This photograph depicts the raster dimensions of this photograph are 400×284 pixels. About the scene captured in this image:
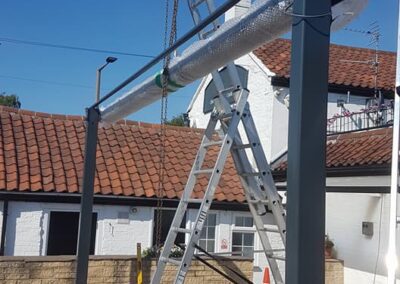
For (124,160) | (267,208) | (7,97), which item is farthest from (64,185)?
(7,97)

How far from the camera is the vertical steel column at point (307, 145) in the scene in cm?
222

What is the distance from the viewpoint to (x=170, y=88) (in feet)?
15.8

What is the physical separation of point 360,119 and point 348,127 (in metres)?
0.34

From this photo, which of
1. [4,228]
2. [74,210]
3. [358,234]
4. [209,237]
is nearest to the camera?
[358,234]

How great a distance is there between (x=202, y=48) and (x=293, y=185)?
192cm

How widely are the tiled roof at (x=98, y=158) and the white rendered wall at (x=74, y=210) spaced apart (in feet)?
1.38

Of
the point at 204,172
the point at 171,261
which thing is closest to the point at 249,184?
the point at 204,172

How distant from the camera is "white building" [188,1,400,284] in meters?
8.32

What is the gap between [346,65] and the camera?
13000 mm

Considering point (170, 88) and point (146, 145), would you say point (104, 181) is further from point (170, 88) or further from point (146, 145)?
point (170, 88)

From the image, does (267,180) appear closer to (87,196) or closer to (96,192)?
(87,196)

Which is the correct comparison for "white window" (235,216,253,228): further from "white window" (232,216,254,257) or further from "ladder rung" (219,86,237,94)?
"ladder rung" (219,86,237,94)

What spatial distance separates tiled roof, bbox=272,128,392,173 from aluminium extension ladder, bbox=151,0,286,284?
3.49m

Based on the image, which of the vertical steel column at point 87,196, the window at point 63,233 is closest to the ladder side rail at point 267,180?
the vertical steel column at point 87,196
